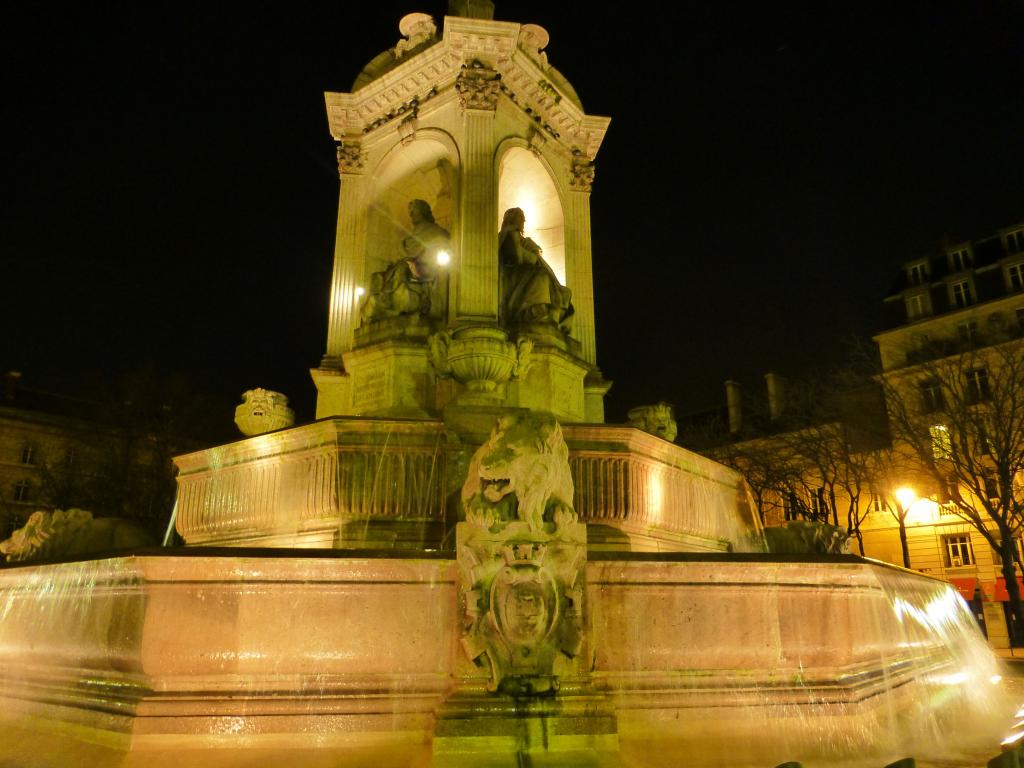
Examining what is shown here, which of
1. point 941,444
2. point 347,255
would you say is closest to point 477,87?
point 347,255

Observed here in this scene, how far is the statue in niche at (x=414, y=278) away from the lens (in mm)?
12672

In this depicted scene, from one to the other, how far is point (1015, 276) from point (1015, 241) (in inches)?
87.5

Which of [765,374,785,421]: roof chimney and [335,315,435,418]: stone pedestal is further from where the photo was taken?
[765,374,785,421]: roof chimney

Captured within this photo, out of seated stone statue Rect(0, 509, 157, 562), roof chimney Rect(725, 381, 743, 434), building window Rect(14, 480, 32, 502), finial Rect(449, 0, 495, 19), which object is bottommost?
seated stone statue Rect(0, 509, 157, 562)

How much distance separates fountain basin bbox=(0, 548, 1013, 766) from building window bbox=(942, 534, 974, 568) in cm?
3506

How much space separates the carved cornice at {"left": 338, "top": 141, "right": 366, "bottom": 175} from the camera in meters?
15.1

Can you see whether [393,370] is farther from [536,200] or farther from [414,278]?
[536,200]

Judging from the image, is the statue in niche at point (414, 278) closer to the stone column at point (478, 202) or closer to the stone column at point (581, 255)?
the stone column at point (478, 202)

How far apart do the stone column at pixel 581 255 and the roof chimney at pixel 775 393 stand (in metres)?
27.7

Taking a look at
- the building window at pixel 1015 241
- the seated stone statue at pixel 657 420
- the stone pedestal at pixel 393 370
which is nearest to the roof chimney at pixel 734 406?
the building window at pixel 1015 241

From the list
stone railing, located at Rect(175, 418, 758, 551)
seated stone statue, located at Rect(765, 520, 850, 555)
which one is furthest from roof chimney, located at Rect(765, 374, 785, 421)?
stone railing, located at Rect(175, 418, 758, 551)

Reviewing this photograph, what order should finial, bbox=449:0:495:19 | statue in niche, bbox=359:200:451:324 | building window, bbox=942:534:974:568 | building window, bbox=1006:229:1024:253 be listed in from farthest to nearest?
building window, bbox=1006:229:1024:253 < building window, bbox=942:534:974:568 < finial, bbox=449:0:495:19 < statue in niche, bbox=359:200:451:324

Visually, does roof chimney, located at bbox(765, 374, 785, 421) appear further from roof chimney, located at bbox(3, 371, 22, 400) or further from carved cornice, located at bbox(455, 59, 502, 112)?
roof chimney, located at bbox(3, 371, 22, 400)

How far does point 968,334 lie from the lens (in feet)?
113
